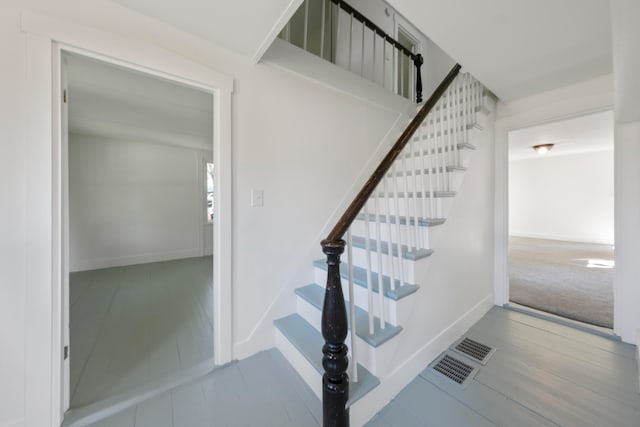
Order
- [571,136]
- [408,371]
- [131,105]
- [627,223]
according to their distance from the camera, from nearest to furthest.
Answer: [408,371], [627,223], [131,105], [571,136]

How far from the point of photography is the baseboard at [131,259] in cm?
372

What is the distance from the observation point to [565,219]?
637 centimetres

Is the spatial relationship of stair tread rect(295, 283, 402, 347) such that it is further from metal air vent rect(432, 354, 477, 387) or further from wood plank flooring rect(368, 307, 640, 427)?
metal air vent rect(432, 354, 477, 387)

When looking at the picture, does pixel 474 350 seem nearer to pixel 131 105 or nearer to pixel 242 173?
pixel 242 173

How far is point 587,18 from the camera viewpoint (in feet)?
4.37

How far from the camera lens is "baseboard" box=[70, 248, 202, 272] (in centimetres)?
372

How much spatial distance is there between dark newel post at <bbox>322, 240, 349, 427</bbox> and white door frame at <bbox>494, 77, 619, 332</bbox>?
2321 mm

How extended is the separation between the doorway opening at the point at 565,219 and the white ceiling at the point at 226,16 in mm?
2710

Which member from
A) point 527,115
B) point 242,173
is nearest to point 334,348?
point 242,173

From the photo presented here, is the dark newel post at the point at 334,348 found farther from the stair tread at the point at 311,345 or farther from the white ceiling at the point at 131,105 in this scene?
the white ceiling at the point at 131,105

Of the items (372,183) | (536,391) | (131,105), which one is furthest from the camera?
(131,105)

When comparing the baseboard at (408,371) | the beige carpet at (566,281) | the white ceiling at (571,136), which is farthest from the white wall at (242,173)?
the white ceiling at (571,136)

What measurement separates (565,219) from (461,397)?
7804mm

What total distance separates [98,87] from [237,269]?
6.90ft
